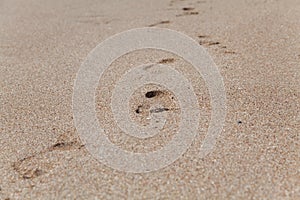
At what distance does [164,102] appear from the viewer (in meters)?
1.87

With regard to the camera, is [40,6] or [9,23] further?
[40,6]

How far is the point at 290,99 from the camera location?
6.03ft

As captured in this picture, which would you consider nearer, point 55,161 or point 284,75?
point 55,161

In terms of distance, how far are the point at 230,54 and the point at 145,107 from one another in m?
0.75

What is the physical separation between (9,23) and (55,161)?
1998 millimetres

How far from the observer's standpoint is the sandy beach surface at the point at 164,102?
1.37 m

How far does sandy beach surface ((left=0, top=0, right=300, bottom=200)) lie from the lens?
1366mm

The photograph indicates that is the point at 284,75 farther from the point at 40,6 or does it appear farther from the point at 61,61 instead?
the point at 40,6

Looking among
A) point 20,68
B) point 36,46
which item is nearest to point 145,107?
point 20,68

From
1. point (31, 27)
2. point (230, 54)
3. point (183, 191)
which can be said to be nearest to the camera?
point (183, 191)

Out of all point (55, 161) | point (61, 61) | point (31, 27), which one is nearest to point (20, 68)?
point (61, 61)

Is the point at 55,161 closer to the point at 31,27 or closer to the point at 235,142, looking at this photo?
the point at 235,142

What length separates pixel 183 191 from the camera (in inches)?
52.2

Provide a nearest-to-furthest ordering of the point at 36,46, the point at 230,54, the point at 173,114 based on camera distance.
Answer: the point at 173,114 < the point at 230,54 < the point at 36,46
